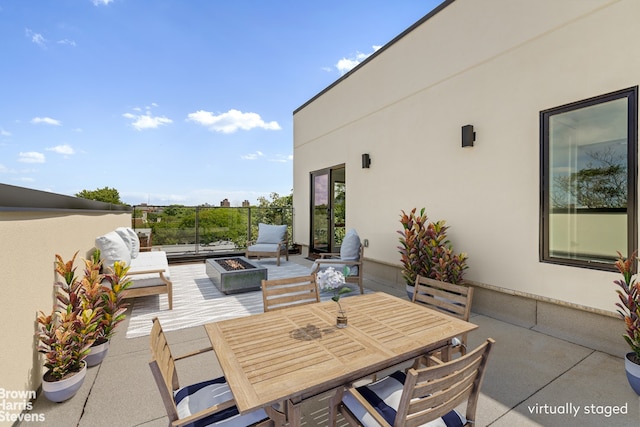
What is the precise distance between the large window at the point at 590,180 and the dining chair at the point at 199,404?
357 centimetres

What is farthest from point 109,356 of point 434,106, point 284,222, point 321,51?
point 321,51

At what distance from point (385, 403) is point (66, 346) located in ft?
7.49

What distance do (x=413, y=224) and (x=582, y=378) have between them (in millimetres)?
2532

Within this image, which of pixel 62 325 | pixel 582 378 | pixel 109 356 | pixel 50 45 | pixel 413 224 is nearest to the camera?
pixel 62 325

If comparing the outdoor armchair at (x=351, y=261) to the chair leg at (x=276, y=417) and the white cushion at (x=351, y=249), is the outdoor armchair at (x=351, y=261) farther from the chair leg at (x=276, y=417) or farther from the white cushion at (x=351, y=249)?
the chair leg at (x=276, y=417)

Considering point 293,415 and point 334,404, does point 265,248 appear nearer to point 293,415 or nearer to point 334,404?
point 334,404

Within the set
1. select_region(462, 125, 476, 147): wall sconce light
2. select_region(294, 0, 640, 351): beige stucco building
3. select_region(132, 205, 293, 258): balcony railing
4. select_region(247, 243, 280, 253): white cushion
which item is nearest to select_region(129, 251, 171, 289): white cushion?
select_region(132, 205, 293, 258): balcony railing

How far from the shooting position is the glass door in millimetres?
7469

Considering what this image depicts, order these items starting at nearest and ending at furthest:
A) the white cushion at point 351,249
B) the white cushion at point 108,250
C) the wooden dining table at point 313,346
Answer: the wooden dining table at point 313,346 → the white cushion at point 108,250 → the white cushion at point 351,249

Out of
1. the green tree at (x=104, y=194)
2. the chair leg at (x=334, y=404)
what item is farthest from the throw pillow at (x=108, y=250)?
the green tree at (x=104, y=194)

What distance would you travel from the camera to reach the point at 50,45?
690 cm

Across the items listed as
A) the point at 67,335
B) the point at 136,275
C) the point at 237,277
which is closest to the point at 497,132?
the point at 237,277

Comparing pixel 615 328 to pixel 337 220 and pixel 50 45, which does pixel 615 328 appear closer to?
pixel 337 220

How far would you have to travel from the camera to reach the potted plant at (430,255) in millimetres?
3850
